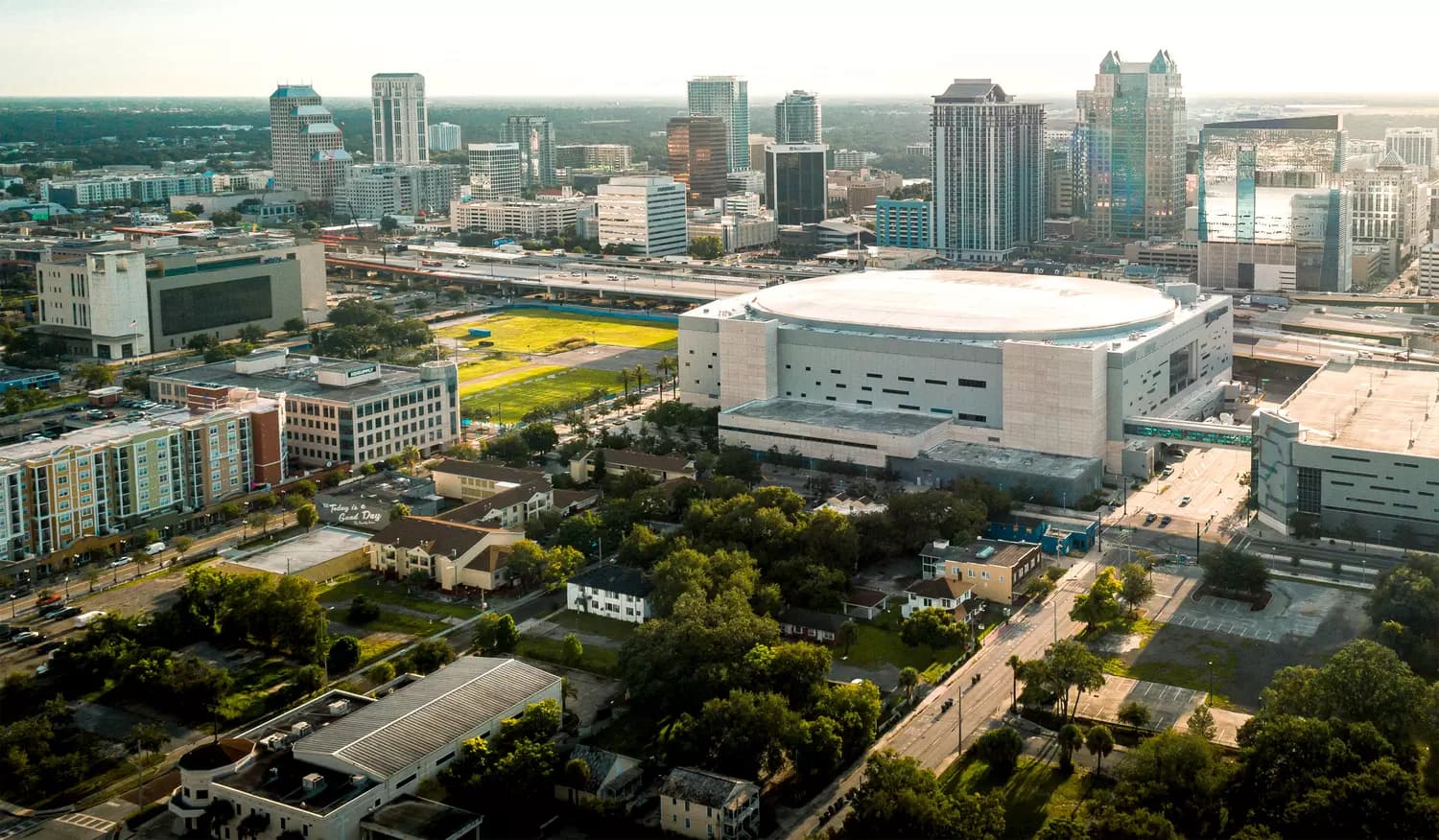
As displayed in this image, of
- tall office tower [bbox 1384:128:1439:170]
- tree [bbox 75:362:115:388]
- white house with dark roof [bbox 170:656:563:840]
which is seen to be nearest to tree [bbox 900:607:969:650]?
white house with dark roof [bbox 170:656:563:840]

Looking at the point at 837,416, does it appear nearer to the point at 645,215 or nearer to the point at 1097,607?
the point at 1097,607

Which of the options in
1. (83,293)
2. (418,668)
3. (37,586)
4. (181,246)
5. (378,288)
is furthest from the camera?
(378,288)

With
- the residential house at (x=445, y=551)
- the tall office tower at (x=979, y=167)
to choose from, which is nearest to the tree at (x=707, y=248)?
the tall office tower at (x=979, y=167)

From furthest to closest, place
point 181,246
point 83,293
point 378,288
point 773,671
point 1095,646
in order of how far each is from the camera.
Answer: point 378,288, point 181,246, point 83,293, point 1095,646, point 773,671

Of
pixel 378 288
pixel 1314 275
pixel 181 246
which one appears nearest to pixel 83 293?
pixel 181 246

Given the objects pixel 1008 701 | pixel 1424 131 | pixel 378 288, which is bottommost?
pixel 1008 701

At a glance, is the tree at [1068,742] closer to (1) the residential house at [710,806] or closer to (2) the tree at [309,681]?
(1) the residential house at [710,806]

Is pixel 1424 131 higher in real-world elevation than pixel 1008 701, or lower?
higher

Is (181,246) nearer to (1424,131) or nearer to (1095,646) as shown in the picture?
(1095,646)
